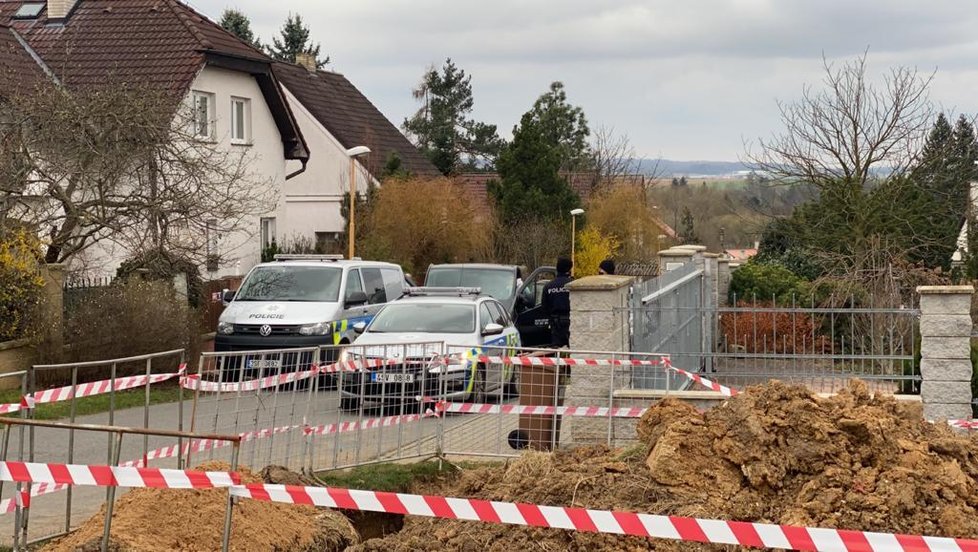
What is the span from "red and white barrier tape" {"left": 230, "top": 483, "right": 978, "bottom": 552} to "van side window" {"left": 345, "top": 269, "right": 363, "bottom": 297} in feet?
44.4

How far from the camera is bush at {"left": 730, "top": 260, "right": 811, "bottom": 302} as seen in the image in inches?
1033

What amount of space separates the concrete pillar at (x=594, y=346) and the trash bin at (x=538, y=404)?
23cm

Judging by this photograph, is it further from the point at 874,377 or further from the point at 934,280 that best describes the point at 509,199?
the point at 874,377

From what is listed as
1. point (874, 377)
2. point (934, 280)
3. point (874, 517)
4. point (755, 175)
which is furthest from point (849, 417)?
point (755, 175)

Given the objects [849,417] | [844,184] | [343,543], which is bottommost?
[343,543]

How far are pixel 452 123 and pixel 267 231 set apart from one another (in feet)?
126

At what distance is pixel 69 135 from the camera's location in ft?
59.4

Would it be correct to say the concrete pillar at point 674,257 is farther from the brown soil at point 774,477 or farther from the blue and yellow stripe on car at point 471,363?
the brown soil at point 774,477

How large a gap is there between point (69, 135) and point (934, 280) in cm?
1516

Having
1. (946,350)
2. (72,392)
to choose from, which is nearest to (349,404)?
(72,392)

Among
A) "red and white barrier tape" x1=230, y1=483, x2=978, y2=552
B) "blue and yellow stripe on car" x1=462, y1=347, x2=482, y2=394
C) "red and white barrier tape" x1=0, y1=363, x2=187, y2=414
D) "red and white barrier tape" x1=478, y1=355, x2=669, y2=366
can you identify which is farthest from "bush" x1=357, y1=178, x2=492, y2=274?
"red and white barrier tape" x1=230, y1=483, x2=978, y2=552

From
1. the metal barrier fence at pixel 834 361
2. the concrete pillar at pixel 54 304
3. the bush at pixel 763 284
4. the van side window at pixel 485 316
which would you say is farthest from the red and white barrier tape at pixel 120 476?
the bush at pixel 763 284

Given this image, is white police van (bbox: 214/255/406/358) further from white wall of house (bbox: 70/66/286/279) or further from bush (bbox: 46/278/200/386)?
white wall of house (bbox: 70/66/286/279)

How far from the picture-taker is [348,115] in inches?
1724
